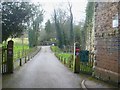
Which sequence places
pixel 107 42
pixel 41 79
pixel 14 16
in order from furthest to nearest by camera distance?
pixel 14 16 < pixel 41 79 < pixel 107 42

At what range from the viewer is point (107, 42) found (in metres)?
12.3

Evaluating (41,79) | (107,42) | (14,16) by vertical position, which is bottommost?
(41,79)

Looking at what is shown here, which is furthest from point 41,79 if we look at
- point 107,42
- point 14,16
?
point 14,16

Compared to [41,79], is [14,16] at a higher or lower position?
higher

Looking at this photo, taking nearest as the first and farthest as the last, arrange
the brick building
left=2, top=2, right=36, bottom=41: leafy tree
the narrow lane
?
the brick building
the narrow lane
left=2, top=2, right=36, bottom=41: leafy tree

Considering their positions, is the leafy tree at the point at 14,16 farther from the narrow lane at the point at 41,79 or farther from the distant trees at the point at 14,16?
the narrow lane at the point at 41,79

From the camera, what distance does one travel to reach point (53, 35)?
271 ft

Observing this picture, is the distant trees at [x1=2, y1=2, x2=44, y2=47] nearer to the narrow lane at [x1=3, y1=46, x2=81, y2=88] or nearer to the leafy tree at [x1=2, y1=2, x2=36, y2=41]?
the leafy tree at [x1=2, y1=2, x2=36, y2=41]

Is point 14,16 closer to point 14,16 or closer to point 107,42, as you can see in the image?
point 14,16

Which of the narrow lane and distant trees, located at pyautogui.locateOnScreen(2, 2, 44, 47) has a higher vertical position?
distant trees, located at pyautogui.locateOnScreen(2, 2, 44, 47)


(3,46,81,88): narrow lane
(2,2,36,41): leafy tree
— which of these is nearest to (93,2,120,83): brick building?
(3,46,81,88): narrow lane

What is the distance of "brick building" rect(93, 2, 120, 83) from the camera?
11.3 m

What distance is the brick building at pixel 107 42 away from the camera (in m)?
11.3

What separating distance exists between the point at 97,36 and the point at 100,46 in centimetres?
68
